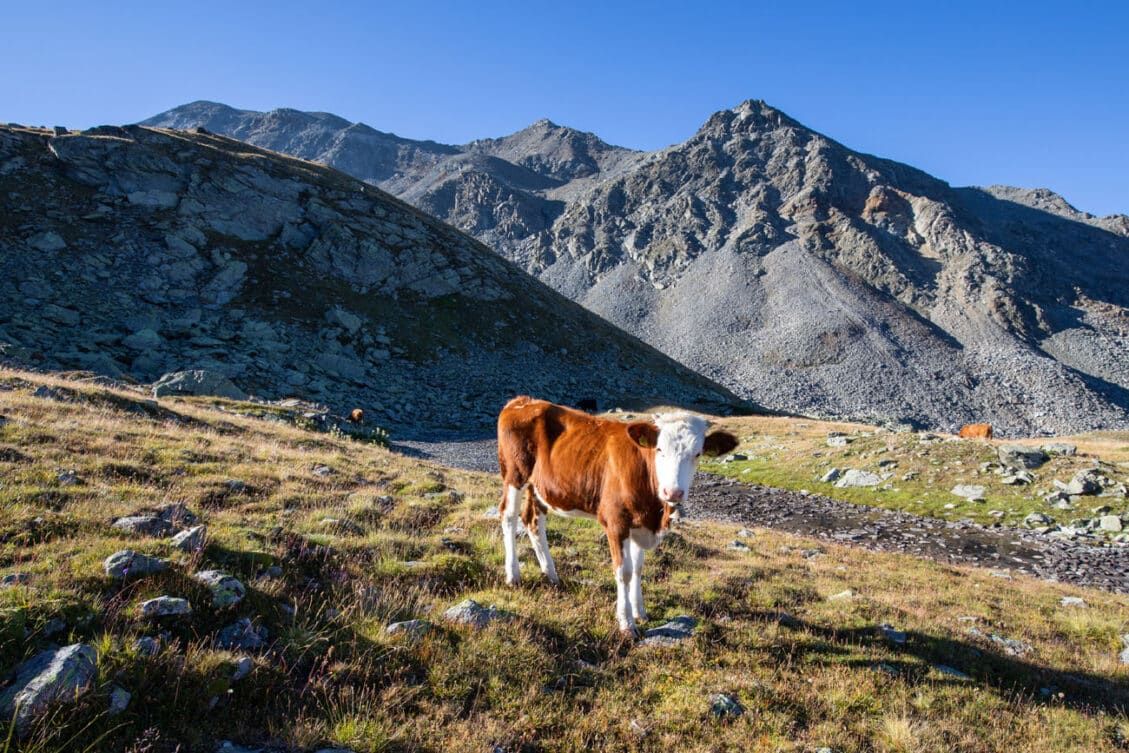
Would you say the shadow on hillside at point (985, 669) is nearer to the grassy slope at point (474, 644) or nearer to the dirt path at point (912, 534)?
the grassy slope at point (474, 644)

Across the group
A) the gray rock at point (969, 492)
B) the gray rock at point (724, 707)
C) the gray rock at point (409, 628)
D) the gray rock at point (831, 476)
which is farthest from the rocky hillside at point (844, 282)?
the gray rock at point (409, 628)

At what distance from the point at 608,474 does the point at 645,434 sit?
1.09 meters

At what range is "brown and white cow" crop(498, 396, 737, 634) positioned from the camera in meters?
7.34

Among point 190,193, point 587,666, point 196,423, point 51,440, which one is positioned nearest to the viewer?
point 587,666

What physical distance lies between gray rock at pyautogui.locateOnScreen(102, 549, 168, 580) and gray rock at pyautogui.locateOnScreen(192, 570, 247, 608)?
43 cm

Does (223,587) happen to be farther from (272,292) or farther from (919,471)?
(272,292)

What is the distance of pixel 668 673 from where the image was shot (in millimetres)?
6781

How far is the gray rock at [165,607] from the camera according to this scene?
561 centimetres

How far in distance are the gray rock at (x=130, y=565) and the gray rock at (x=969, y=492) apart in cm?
2912

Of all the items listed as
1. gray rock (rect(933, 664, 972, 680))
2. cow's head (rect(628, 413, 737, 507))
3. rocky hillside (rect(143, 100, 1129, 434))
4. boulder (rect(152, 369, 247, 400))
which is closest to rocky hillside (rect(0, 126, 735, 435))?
A: boulder (rect(152, 369, 247, 400))

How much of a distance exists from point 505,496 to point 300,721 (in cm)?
490

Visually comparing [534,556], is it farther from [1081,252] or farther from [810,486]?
[1081,252]

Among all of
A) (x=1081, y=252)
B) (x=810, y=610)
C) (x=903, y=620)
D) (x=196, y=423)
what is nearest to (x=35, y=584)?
(x=810, y=610)

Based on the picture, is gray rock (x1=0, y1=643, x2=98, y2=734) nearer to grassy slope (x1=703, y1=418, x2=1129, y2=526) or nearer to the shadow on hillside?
the shadow on hillside
